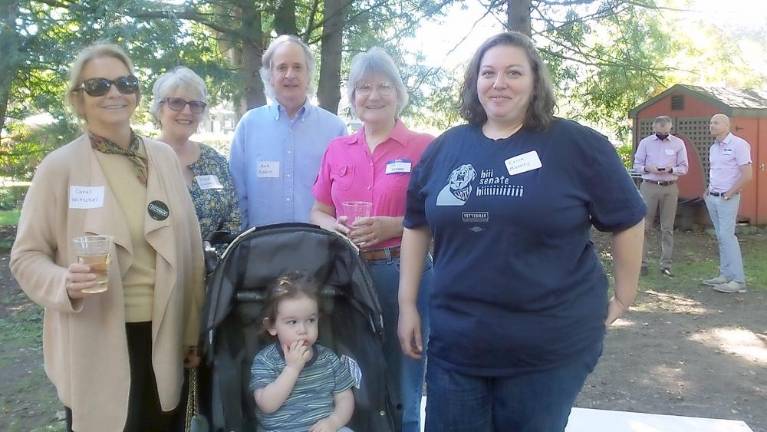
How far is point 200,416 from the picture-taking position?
239 centimetres

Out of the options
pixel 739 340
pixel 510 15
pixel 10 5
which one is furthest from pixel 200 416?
pixel 10 5

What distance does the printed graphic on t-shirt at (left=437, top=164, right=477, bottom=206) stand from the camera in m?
1.94

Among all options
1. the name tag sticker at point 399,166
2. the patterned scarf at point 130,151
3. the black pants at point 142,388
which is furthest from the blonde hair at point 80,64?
the name tag sticker at point 399,166

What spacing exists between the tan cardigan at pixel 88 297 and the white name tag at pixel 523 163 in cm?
113

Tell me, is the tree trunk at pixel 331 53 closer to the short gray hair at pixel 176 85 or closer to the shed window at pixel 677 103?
the short gray hair at pixel 176 85

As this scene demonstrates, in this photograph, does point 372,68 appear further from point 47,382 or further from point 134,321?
point 47,382

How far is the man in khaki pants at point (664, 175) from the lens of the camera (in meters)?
8.05

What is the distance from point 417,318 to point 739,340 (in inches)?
168

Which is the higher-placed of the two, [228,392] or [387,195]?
[387,195]

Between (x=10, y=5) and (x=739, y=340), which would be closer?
(x=739, y=340)

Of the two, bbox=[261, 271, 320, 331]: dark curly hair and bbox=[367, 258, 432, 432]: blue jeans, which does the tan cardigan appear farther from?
bbox=[367, 258, 432, 432]: blue jeans

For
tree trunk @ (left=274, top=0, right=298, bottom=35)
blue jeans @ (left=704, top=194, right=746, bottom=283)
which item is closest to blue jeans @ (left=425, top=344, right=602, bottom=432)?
blue jeans @ (left=704, top=194, right=746, bottom=283)

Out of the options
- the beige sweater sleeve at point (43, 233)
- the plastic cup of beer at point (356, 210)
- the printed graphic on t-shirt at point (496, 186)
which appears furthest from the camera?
the plastic cup of beer at point (356, 210)

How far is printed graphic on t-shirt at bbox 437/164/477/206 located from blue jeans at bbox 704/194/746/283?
5.98 m
